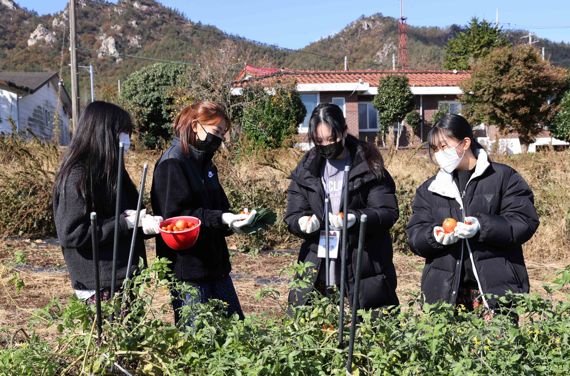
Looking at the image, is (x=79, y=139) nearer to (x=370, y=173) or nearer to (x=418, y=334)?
(x=370, y=173)

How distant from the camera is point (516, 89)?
76.8 feet

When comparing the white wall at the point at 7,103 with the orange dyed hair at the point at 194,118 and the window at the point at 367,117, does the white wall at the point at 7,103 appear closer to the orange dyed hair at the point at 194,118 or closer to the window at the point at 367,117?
the window at the point at 367,117

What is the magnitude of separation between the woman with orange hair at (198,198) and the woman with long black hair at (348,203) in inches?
14.0

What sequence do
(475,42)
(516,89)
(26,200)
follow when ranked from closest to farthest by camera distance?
(26,200) → (516,89) → (475,42)

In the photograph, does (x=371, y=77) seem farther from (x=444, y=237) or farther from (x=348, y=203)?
(x=444, y=237)

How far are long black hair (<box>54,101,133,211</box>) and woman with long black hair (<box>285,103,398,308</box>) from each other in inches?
32.8

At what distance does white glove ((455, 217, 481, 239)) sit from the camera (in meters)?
2.63

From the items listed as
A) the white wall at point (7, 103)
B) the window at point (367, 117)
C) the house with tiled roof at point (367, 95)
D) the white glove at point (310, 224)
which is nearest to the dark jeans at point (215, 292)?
the white glove at point (310, 224)

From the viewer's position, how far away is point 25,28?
7769 cm

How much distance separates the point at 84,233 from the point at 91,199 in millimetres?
141

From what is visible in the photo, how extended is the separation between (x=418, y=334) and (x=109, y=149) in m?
1.45

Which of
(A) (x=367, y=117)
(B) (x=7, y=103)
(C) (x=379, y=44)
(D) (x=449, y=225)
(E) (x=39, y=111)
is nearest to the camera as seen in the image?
(D) (x=449, y=225)

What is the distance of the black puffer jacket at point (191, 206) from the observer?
2766 mm

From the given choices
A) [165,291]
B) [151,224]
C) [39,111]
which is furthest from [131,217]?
[39,111]
